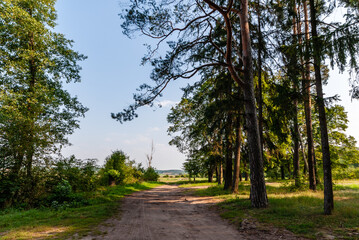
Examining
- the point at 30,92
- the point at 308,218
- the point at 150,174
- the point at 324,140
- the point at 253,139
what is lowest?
the point at 150,174

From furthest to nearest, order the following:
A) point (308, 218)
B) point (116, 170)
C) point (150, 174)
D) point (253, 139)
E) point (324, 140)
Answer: point (150, 174), point (116, 170), point (253, 139), point (324, 140), point (308, 218)

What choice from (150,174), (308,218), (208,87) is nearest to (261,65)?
(208,87)

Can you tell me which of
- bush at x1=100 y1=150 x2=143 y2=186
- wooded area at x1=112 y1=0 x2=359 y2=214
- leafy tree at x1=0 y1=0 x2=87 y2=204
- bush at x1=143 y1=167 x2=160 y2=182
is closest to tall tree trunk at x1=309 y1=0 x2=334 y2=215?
wooded area at x1=112 y1=0 x2=359 y2=214

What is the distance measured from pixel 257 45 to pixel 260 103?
329cm

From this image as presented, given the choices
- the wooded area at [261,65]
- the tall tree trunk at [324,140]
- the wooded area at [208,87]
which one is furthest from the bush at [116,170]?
the tall tree trunk at [324,140]

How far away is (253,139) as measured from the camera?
8.45 metres

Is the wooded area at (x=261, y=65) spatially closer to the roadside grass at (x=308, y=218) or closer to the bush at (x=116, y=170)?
the roadside grass at (x=308, y=218)

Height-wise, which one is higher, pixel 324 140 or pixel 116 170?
pixel 324 140

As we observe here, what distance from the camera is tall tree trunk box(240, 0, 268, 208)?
8.05 metres

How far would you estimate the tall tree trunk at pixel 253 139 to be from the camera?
26.4 ft

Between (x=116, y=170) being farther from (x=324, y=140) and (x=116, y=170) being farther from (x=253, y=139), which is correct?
(x=324, y=140)

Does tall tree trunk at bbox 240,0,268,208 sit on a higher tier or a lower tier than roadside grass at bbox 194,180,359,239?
higher

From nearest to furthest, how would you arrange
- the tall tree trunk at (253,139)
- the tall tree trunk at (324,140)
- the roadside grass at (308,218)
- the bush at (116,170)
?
the roadside grass at (308,218) < the tall tree trunk at (324,140) < the tall tree trunk at (253,139) < the bush at (116,170)

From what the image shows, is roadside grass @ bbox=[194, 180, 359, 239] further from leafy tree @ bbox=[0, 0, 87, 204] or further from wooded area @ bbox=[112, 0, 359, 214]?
leafy tree @ bbox=[0, 0, 87, 204]
